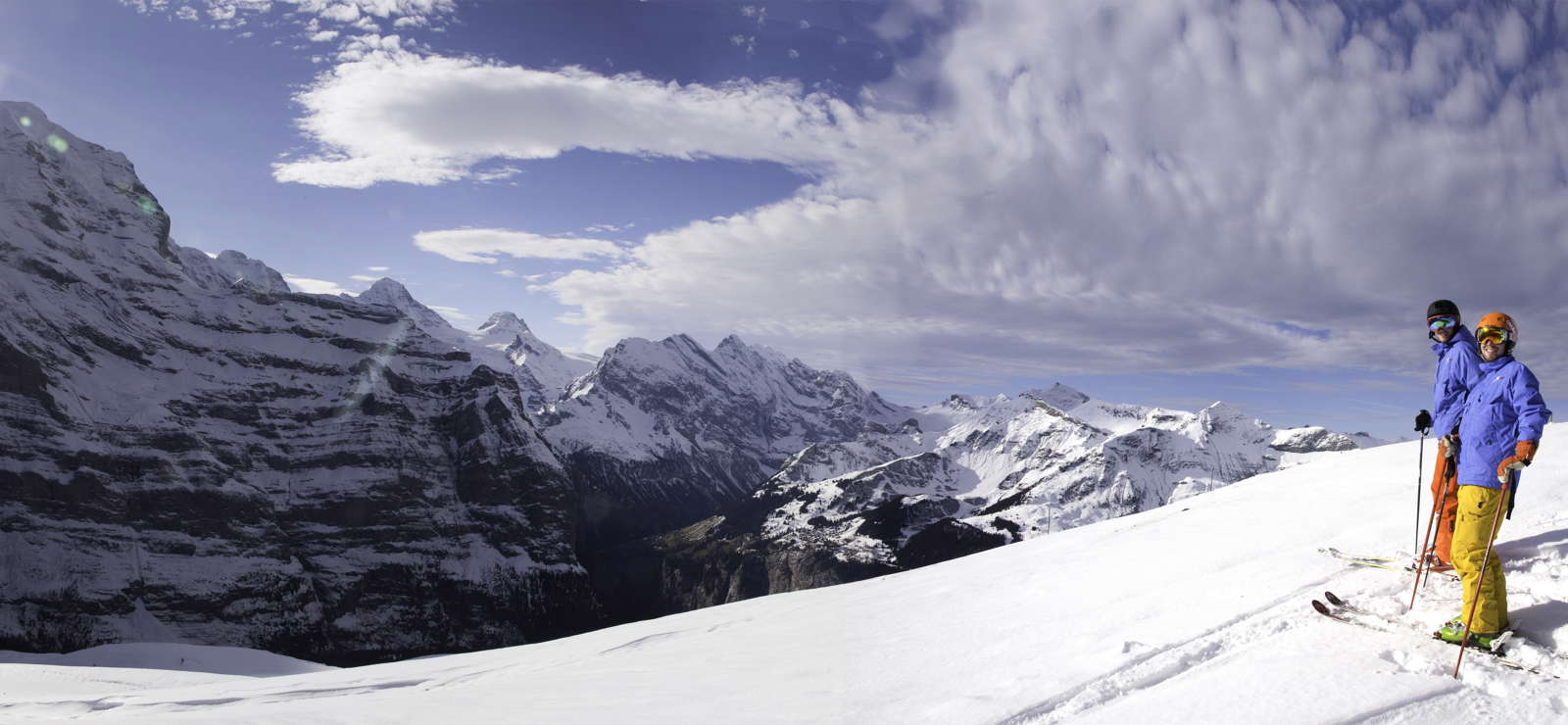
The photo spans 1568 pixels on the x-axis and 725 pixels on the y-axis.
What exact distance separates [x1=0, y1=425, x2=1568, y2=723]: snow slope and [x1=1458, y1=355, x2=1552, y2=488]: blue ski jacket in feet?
4.31

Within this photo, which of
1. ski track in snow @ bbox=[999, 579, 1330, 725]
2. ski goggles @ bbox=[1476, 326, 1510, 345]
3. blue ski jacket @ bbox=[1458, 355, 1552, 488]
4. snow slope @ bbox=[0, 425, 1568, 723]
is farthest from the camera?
ski goggles @ bbox=[1476, 326, 1510, 345]

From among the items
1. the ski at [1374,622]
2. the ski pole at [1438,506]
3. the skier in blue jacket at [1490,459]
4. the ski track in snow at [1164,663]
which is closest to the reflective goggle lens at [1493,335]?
the skier in blue jacket at [1490,459]

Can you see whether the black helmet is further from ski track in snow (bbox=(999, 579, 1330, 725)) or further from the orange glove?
ski track in snow (bbox=(999, 579, 1330, 725))

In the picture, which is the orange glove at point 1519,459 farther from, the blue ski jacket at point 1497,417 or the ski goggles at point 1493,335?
the ski goggles at point 1493,335

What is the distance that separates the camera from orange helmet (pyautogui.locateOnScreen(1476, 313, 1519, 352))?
7863 millimetres

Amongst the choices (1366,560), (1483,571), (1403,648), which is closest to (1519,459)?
(1483,571)

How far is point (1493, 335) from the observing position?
7.90m

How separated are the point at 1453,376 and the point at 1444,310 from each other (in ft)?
2.88

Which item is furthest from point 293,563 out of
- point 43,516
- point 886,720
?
point 886,720

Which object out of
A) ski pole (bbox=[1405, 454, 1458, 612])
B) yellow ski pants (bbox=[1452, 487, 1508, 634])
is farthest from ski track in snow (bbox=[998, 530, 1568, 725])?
yellow ski pants (bbox=[1452, 487, 1508, 634])

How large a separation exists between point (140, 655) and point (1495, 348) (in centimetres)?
7114

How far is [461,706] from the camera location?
877cm

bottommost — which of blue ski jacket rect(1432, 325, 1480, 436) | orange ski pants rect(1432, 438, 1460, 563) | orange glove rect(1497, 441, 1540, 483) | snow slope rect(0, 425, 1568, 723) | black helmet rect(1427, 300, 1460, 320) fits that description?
snow slope rect(0, 425, 1568, 723)

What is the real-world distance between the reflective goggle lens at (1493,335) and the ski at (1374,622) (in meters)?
3.28
